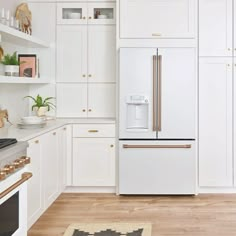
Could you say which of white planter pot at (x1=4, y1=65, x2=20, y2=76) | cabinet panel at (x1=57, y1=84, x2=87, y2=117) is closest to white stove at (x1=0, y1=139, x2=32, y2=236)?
white planter pot at (x1=4, y1=65, x2=20, y2=76)

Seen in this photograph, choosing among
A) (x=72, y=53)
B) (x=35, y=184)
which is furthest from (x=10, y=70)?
(x=72, y=53)

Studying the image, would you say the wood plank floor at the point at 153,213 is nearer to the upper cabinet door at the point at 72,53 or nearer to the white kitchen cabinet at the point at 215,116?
the white kitchen cabinet at the point at 215,116

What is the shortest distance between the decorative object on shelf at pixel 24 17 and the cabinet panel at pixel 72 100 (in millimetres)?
848

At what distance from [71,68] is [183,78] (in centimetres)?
142

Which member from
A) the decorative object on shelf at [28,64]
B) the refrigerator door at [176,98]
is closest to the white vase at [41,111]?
the decorative object on shelf at [28,64]

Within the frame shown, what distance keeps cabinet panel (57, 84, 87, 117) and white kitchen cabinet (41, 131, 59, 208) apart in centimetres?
101

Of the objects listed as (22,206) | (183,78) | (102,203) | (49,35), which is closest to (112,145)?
(102,203)

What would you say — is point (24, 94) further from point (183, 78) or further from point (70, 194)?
point (183, 78)

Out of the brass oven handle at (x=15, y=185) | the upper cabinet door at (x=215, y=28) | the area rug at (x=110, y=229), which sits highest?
the upper cabinet door at (x=215, y=28)

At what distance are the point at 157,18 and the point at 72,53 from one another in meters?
1.15

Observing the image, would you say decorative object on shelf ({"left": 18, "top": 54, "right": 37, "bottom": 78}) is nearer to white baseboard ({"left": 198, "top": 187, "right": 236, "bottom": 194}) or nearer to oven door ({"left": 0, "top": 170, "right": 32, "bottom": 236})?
white baseboard ({"left": 198, "top": 187, "right": 236, "bottom": 194})

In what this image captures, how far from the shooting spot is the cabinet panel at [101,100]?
571 centimetres

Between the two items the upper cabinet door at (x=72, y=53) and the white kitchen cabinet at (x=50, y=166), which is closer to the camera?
the white kitchen cabinet at (x=50, y=166)

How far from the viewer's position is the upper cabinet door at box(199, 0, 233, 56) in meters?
5.26
